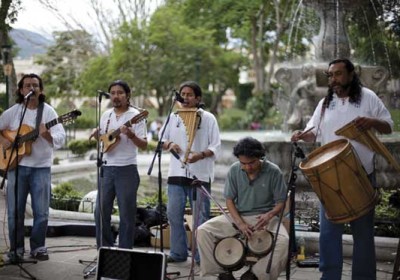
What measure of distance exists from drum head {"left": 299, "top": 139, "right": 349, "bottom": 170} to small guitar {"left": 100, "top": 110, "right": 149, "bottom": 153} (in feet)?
5.57

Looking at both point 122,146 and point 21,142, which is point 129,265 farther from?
point 21,142

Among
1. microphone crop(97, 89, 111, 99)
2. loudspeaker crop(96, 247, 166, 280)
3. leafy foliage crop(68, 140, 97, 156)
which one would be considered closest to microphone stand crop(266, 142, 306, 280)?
loudspeaker crop(96, 247, 166, 280)

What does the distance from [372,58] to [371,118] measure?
12.6 meters

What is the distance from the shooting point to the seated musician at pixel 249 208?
16.4ft

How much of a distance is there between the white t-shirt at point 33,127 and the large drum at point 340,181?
265 centimetres

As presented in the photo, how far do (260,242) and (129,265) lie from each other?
1080 mm

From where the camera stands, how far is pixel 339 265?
4797 millimetres

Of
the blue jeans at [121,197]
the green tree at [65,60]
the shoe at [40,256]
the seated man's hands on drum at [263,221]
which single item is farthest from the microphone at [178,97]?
the green tree at [65,60]

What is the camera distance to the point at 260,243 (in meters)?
4.97

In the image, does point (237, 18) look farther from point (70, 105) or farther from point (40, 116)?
point (40, 116)

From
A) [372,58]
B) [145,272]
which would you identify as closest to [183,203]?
[145,272]

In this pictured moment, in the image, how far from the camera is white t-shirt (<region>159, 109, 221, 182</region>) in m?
5.88

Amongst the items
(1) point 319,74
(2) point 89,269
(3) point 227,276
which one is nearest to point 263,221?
(3) point 227,276

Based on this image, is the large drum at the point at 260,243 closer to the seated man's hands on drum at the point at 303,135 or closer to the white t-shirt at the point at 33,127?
the seated man's hands on drum at the point at 303,135
